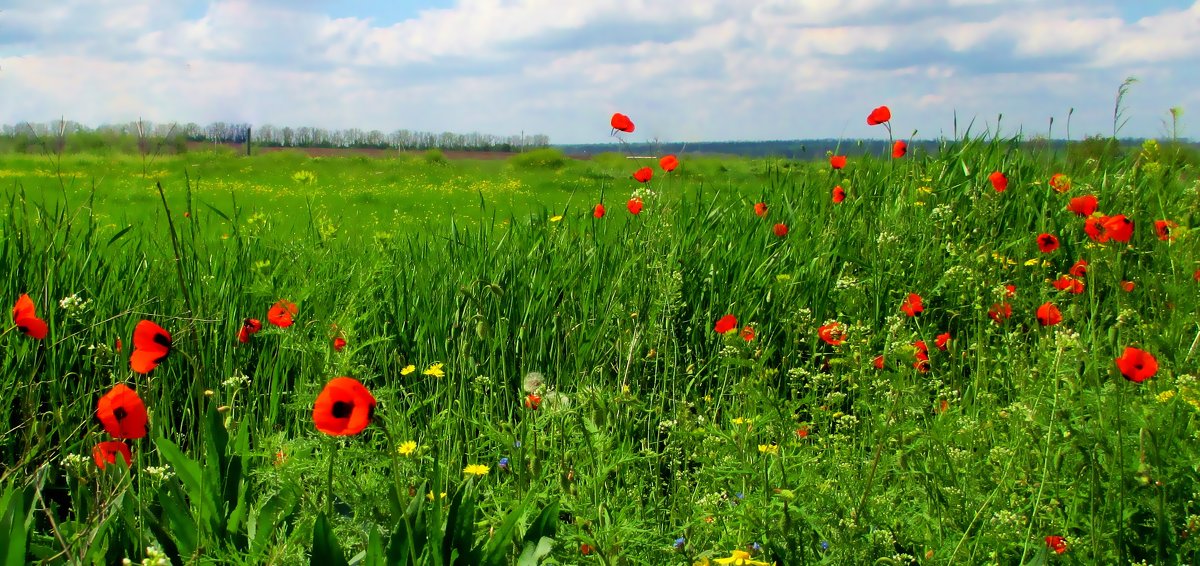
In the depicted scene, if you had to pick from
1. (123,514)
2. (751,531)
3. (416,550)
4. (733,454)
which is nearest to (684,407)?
(733,454)

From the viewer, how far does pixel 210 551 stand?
6.06 feet

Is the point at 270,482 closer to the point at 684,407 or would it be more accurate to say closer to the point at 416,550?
the point at 416,550

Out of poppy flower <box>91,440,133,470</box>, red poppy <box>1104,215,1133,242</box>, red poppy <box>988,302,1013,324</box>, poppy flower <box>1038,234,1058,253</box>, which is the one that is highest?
red poppy <box>1104,215,1133,242</box>

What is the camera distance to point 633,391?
298cm

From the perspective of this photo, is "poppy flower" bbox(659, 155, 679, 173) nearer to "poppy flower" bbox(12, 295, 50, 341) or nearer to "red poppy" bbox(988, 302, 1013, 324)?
"red poppy" bbox(988, 302, 1013, 324)

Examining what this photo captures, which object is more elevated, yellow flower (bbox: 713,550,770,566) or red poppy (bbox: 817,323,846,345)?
red poppy (bbox: 817,323,846,345)

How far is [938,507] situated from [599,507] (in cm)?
72

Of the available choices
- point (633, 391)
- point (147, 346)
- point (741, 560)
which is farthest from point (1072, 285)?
point (147, 346)

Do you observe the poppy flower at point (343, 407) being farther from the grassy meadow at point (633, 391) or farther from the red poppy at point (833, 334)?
the red poppy at point (833, 334)

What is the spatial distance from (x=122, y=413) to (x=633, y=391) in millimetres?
1612

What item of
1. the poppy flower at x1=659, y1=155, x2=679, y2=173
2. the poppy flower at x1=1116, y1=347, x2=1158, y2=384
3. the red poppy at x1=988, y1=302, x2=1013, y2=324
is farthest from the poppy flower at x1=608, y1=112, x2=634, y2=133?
the poppy flower at x1=1116, y1=347, x2=1158, y2=384

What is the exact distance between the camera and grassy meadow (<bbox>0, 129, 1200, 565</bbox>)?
1.89 m

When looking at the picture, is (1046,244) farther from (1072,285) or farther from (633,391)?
(633,391)

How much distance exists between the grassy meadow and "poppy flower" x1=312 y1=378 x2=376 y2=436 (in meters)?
0.04
